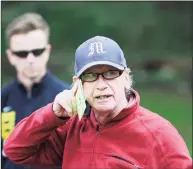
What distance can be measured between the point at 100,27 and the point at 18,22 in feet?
49.4

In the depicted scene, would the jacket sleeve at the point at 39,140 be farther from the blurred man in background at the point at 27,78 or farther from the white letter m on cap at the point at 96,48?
the blurred man in background at the point at 27,78

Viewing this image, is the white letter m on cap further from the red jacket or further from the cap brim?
the red jacket

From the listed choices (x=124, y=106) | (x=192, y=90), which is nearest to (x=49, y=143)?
(x=124, y=106)

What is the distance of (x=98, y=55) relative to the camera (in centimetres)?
291

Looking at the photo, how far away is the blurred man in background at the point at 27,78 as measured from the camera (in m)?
4.54

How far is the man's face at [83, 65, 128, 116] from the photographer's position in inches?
114

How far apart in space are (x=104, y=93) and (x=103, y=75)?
0.10 metres

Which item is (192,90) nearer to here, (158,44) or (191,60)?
(191,60)

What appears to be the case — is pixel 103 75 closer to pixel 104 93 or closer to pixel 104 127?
pixel 104 93

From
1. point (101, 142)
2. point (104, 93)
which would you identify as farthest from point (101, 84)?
point (101, 142)

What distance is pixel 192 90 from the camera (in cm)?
1855

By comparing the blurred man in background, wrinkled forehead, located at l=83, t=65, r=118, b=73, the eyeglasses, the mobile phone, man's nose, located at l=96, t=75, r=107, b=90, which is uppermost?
wrinkled forehead, located at l=83, t=65, r=118, b=73

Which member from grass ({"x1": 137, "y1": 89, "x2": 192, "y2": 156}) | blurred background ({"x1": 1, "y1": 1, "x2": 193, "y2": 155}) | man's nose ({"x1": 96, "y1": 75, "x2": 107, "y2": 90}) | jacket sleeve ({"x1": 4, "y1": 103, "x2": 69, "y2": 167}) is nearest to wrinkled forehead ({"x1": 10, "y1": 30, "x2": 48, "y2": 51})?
jacket sleeve ({"x1": 4, "y1": 103, "x2": 69, "y2": 167})

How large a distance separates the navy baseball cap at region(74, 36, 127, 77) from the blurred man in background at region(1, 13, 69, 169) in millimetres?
1531
